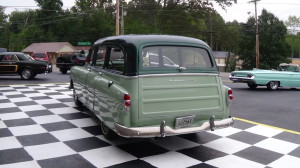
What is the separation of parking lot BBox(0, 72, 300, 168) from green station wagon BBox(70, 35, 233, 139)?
401 mm

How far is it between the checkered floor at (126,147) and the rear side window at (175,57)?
1.34 meters

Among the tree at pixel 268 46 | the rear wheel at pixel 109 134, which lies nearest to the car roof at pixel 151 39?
the rear wheel at pixel 109 134

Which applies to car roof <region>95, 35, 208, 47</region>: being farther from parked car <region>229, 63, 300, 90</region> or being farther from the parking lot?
parked car <region>229, 63, 300, 90</region>

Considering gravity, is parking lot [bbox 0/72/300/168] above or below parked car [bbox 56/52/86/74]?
below

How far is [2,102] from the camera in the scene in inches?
309

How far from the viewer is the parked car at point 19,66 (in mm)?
13656

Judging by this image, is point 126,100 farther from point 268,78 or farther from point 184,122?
point 268,78

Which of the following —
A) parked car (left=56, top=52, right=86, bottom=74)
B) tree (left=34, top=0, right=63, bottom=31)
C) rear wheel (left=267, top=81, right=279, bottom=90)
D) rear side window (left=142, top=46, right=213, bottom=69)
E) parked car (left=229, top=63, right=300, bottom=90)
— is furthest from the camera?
tree (left=34, top=0, right=63, bottom=31)

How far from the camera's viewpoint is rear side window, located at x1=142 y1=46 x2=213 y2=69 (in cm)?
418

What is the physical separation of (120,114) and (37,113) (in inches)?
139

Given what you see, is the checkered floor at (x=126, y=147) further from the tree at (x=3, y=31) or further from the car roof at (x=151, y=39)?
the tree at (x=3, y=31)

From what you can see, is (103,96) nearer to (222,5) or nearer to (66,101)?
(66,101)

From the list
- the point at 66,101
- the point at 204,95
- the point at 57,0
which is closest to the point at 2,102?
the point at 66,101

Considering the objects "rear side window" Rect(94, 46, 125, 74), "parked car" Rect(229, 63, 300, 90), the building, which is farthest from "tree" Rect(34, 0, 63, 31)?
"rear side window" Rect(94, 46, 125, 74)
